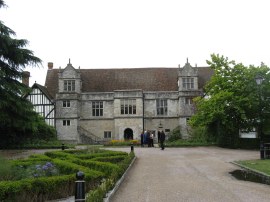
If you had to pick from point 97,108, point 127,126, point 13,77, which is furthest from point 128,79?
point 13,77

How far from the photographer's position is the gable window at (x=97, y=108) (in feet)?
163

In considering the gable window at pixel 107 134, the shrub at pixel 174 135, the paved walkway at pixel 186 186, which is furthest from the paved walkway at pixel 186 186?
the gable window at pixel 107 134

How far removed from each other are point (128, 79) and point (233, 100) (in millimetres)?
21607

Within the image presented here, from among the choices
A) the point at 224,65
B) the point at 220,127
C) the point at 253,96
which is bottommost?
the point at 220,127

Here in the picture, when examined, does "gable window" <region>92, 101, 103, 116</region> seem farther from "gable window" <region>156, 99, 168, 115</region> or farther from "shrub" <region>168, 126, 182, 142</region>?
"shrub" <region>168, 126, 182, 142</region>

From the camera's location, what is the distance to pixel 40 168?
13445 mm

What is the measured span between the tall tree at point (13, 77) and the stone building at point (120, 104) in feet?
68.8

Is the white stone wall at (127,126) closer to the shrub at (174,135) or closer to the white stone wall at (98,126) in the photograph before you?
the white stone wall at (98,126)

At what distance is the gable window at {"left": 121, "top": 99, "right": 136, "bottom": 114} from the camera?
4897 centimetres

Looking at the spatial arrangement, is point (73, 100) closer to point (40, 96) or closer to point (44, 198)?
point (40, 96)

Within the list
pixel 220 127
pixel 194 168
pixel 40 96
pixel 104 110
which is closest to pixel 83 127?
pixel 104 110

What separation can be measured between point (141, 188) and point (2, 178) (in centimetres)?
455

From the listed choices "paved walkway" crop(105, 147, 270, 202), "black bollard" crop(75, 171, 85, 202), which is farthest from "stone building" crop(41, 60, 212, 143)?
"black bollard" crop(75, 171, 85, 202)

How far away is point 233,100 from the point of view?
32375mm
